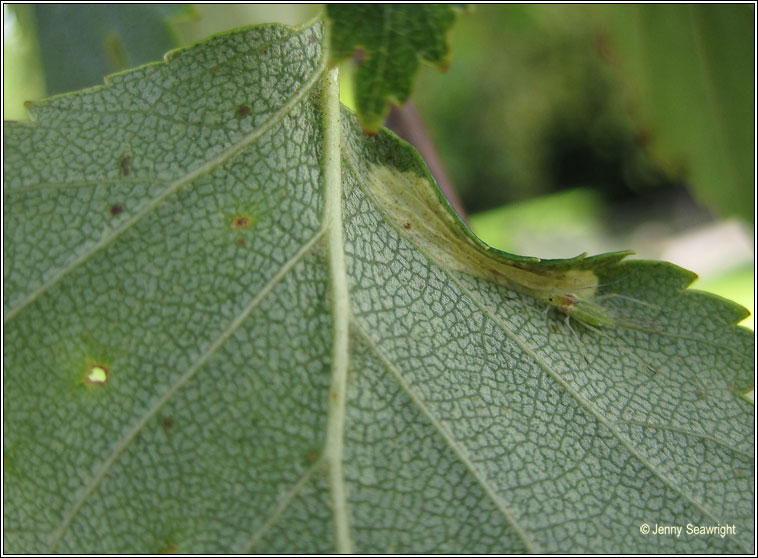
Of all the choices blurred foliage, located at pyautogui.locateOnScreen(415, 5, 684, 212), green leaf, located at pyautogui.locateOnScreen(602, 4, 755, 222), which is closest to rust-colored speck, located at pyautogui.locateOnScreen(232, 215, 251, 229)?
green leaf, located at pyautogui.locateOnScreen(602, 4, 755, 222)

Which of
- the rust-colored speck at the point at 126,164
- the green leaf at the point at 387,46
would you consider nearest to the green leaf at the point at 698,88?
the green leaf at the point at 387,46

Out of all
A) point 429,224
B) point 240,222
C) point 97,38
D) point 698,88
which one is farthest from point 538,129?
point 240,222

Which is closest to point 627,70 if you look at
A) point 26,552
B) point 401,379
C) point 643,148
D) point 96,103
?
point 643,148

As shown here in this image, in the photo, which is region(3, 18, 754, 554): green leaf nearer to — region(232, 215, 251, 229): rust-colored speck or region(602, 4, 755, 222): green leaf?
region(232, 215, 251, 229): rust-colored speck

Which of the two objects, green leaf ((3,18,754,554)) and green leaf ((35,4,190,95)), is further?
green leaf ((35,4,190,95))

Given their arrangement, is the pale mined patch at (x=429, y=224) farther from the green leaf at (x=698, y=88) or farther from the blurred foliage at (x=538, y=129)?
the blurred foliage at (x=538, y=129)

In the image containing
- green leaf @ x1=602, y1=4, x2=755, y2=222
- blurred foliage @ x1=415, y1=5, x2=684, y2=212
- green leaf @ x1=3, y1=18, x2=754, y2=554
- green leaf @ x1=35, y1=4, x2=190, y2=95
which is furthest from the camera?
blurred foliage @ x1=415, y1=5, x2=684, y2=212

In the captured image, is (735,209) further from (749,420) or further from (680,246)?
(680,246)

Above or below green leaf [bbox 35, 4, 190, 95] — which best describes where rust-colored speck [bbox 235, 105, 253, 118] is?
below

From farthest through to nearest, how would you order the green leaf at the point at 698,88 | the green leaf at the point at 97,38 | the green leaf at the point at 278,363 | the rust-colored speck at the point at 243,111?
1. the green leaf at the point at 698,88
2. the green leaf at the point at 97,38
3. the rust-colored speck at the point at 243,111
4. the green leaf at the point at 278,363
